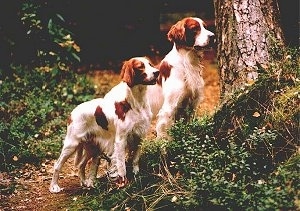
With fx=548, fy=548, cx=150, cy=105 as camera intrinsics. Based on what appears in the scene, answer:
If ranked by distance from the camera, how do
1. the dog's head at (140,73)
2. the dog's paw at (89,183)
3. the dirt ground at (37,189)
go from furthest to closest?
1. the dog's paw at (89,183)
2. the dirt ground at (37,189)
3. the dog's head at (140,73)

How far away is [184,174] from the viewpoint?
5.46 metres

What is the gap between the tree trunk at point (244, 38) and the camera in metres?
6.38

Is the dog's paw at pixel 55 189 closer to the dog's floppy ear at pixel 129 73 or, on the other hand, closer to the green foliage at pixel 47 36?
Answer: the dog's floppy ear at pixel 129 73

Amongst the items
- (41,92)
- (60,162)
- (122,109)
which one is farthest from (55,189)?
(41,92)

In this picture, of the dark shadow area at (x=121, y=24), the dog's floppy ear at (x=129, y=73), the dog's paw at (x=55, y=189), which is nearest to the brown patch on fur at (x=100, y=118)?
the dog's floppy ear at (x=129, y=73)

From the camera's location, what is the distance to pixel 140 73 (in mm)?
5516

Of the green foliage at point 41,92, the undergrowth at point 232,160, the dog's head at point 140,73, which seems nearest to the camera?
the undergrowth at point 232,160

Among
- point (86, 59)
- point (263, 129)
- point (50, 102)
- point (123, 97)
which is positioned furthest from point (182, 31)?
point (86, 59)

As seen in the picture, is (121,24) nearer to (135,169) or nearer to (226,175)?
(135,169)

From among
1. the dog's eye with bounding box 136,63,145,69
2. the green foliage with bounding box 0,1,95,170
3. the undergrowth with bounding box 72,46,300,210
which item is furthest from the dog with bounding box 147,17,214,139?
the green foliage with bounding box 0,1,95,170

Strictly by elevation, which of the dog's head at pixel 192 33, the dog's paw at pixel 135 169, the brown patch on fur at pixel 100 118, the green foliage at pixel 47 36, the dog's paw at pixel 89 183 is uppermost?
the dog's head at pixel 192 33

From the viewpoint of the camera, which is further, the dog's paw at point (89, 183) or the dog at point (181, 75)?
the dog's paw at point (89, 183)

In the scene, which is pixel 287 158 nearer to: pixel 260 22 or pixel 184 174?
pixel 184 174

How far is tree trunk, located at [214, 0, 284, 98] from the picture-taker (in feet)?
20.9
